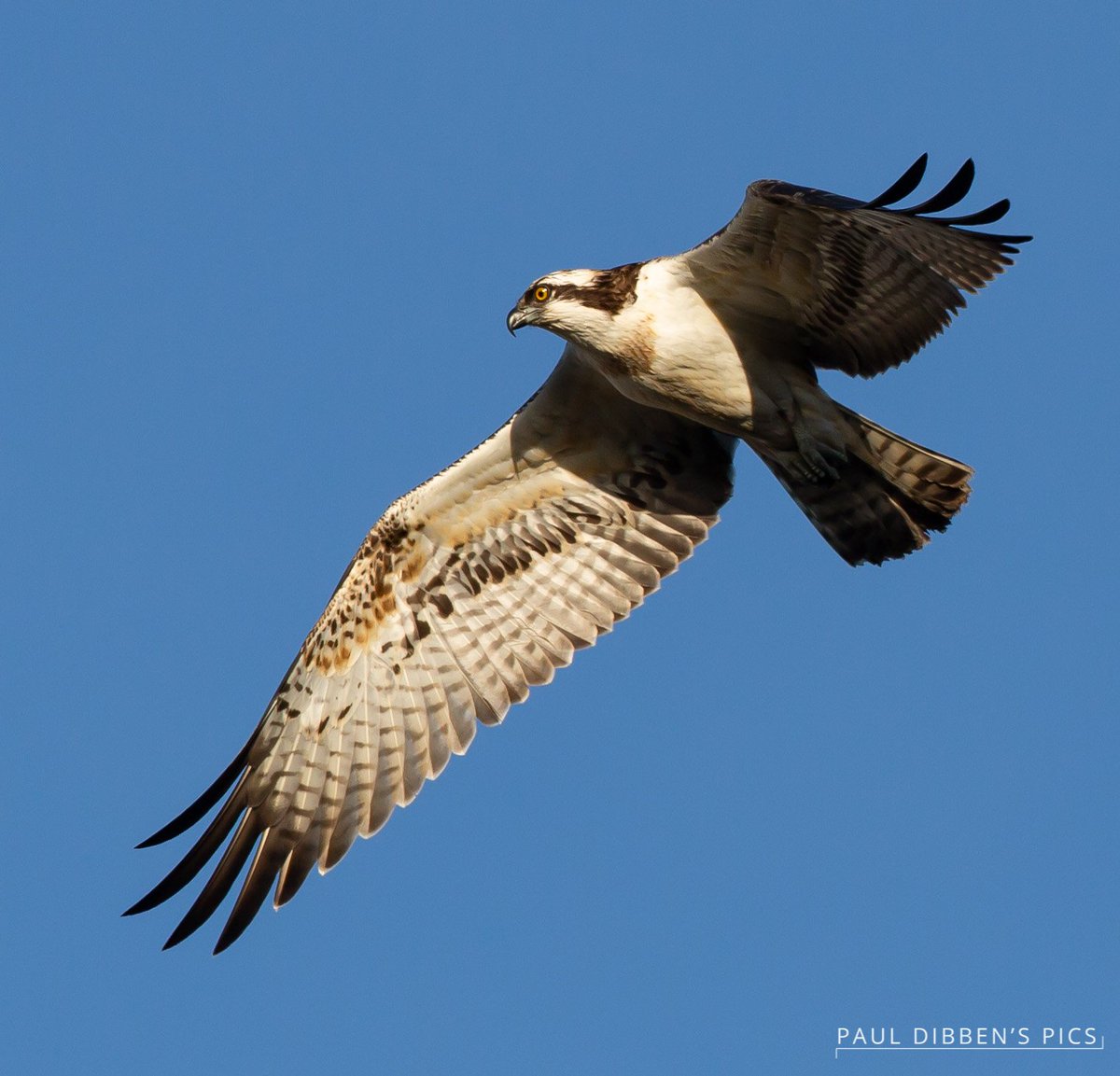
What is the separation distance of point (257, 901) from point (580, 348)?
353cm

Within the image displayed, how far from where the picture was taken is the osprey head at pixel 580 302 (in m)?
10.5

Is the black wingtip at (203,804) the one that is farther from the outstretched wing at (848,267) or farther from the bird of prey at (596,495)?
the outstretched wing at (848,267)

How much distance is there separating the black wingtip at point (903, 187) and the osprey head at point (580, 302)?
1712 millimetres

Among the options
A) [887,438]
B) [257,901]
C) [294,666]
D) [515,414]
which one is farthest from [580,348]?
[257,901]

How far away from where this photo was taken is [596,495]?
11789mm

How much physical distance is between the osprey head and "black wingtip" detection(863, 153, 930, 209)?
5.62 ft

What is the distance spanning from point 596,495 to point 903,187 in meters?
3.25

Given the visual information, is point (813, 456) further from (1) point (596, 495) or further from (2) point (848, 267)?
(1) point (596, 495)

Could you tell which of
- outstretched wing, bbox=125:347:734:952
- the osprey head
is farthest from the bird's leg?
the osprey head

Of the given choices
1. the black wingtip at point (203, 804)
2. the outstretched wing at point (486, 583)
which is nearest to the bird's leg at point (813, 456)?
the outstretched wing at point (486, 583)

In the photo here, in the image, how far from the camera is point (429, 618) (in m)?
11.8

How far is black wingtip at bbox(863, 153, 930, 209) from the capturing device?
920 centimetres

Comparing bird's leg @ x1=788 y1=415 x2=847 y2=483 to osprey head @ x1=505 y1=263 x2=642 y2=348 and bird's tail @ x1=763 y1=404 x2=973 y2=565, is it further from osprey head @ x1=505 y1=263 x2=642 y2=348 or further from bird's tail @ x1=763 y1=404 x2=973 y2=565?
osprey head @ x1=505 y1=263 x2=642 y2=348

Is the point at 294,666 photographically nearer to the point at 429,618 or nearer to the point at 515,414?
the point at 429,618
